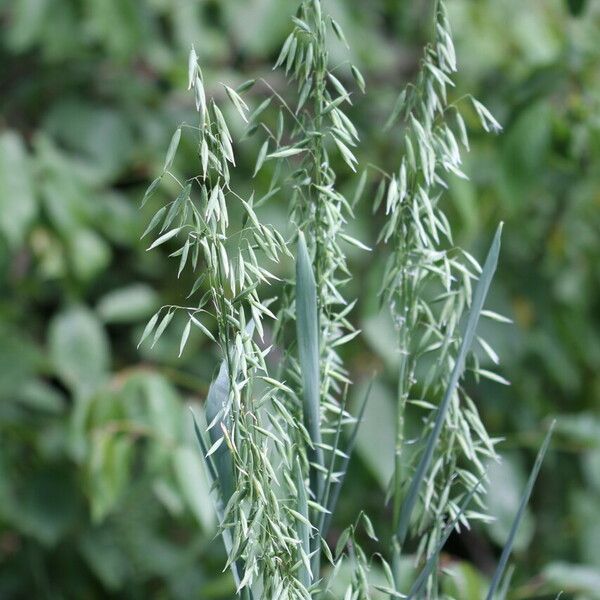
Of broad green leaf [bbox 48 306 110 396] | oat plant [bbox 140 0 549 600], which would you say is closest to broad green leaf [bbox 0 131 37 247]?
broad green leaf [bbox 48 306 110 396]

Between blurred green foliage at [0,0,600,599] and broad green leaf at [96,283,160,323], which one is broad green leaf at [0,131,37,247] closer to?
blurred green foliage at [0,0,600,599]

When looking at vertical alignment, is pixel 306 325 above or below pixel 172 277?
above

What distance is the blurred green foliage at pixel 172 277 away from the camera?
116 cm

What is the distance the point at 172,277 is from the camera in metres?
1.59

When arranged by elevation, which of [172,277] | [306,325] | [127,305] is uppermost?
[306,325]

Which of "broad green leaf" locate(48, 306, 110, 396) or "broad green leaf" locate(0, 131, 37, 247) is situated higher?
"broad green leaf" locate(0, 131, 37, 247)

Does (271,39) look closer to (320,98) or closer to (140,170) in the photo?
(140,170)

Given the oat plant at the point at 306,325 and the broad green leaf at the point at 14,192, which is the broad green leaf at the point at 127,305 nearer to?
the broad green leaf at the point at 14,192

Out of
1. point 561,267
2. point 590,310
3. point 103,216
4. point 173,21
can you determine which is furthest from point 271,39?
point 590,310

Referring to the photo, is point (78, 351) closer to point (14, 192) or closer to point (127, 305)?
point (127, 305)

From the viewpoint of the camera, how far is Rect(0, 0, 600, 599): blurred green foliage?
1161mm

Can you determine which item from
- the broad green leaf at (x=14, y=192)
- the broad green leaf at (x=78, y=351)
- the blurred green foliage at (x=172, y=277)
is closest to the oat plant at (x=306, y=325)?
the blurred green foliage at (x=172, y=277)

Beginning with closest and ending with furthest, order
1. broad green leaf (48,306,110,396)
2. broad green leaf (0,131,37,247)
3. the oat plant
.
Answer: the oat plant < broad green leaf (0,131,37,247) < broad green leaf (48,306,110,396)

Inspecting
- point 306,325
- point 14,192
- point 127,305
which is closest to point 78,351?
point 127,305
